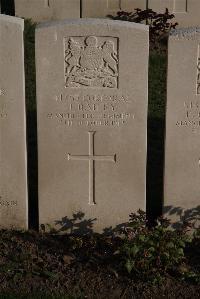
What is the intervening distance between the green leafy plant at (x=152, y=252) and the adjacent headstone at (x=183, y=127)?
64 cm

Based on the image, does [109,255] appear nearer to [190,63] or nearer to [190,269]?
[190,269]

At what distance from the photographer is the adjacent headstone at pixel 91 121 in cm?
575

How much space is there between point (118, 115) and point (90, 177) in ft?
2.37

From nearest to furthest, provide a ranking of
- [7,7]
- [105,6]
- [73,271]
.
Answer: [73,271]
[105,6]
[7,7]

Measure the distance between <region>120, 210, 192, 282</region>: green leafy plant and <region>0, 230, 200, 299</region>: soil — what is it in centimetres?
9

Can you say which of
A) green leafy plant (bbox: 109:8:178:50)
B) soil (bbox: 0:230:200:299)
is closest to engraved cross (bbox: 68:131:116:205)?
soil (bbox: 0:230:200:299)

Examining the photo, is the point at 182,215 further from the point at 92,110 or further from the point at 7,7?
the point at 7,7

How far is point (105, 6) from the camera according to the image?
12906mm

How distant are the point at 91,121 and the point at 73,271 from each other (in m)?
1.47

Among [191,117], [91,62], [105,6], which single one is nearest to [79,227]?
[191,117]

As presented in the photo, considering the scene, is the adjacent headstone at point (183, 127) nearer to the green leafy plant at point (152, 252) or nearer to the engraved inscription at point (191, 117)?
the engraved inscription at point (191, 117)

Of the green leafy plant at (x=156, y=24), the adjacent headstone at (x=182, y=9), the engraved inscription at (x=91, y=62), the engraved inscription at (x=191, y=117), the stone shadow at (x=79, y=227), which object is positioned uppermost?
the adjacent headstone at (x=182, y=9)

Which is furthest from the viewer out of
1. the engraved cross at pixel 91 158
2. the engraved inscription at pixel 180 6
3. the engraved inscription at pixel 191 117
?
the engraved inscription at pixel 180 6

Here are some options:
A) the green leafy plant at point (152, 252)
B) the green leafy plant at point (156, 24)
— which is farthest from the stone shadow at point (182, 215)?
the green leafy plant at point (156, 24)
